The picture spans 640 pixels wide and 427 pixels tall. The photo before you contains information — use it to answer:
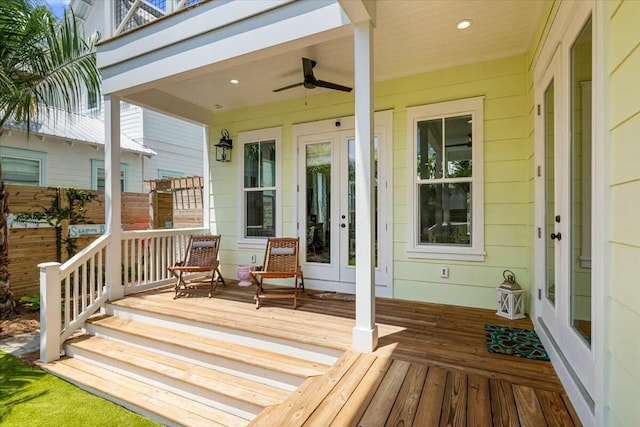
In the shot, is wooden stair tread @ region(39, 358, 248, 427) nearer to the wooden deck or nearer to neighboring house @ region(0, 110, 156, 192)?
the wooden deck

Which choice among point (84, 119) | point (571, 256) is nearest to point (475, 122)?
point (571, 256)

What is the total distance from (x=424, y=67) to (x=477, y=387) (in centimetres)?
332

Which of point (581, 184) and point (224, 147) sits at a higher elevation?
point (224, 147)

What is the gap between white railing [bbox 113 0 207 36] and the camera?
12.5 feet

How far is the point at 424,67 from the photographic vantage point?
3729 millimetres

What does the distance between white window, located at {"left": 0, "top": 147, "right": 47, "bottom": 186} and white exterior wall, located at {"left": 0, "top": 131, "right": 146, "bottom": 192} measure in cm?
8

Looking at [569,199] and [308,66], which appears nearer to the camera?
[569,199]

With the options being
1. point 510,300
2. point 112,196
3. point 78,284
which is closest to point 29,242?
point 78,284

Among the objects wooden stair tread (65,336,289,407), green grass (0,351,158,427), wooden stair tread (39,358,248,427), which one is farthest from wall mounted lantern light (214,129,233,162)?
green grass (0,351,158,427)

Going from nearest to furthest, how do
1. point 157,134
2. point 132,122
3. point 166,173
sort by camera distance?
1. point 132,122
2. point 157,134
3. point 166,173

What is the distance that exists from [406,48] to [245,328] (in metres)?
3.23

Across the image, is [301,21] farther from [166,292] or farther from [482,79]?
[166,292]

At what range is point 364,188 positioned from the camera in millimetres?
2516

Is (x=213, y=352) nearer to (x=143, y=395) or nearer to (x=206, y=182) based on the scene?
(x=143, y=395)
